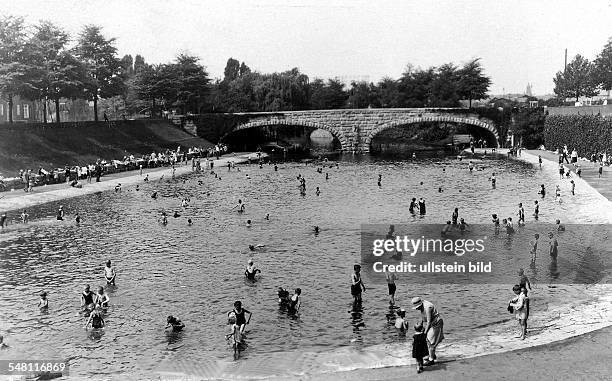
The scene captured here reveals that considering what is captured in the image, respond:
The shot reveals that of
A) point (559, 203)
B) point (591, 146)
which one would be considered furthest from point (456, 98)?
point (559, 203)

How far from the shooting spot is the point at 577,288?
29.6 meters

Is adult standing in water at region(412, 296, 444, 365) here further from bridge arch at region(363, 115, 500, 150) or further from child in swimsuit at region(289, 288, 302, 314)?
bridge arch at region(363, 115, 500, 150)

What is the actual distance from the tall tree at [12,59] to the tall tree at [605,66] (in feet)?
304

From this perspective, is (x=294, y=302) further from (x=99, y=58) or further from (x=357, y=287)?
(x=99, y=58)

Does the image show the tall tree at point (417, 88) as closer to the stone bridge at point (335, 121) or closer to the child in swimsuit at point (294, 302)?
the stone bridge at point (335, 121)

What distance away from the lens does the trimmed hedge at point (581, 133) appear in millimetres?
80062

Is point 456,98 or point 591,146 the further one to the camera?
point 456,98

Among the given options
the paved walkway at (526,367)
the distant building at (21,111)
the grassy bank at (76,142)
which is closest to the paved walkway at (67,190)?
the grassy bank at (76,142)

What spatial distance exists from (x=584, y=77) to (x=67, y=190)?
109335 millimetres

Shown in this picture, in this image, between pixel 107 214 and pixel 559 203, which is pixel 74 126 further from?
pixel 559 203

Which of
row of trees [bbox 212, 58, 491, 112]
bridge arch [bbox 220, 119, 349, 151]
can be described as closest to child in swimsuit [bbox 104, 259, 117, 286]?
bridge arch [bbox 220, 119, 349, 151]

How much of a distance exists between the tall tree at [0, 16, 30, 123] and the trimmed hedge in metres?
71.9

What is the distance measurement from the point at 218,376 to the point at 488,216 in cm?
3410

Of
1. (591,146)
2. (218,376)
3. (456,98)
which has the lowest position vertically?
(218,376)
